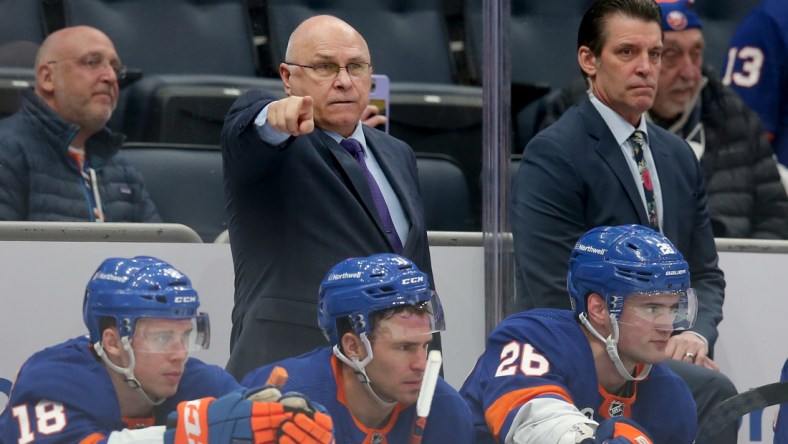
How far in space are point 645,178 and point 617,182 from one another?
87 millimetres

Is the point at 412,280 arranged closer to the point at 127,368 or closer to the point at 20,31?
the point at 127,368

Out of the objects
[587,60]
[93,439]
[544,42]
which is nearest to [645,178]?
[587,60]

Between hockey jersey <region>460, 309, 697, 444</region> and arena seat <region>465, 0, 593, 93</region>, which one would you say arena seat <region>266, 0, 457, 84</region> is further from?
hockey jersey <region>460, 309, 697, 444</region>

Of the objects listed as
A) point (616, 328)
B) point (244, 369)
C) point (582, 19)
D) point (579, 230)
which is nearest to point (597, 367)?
point (616, 328)

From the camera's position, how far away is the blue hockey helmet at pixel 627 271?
2.87 m

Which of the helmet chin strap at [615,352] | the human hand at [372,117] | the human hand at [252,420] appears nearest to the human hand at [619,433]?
the helmet chin strap at [615,352]

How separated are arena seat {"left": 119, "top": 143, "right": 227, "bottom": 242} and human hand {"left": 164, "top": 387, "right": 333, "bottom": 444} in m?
0.76

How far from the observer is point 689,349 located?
128 inches

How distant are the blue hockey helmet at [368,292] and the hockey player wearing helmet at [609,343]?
0.75ft

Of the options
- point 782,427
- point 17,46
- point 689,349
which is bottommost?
point 782,427

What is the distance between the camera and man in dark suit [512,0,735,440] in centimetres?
323

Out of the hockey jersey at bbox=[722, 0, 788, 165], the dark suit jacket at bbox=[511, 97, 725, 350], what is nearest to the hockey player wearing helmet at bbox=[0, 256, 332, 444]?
the dark suit jacket at bbox=[511, 97, 725, 350]

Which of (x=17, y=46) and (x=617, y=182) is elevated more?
(x=17, y=46)

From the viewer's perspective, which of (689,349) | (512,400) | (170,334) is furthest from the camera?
(689,349)
